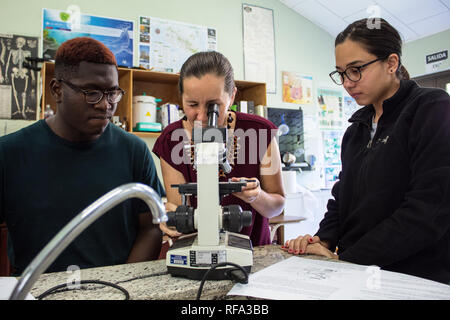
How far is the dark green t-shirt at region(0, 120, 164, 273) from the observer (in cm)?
101

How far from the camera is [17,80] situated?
263cm

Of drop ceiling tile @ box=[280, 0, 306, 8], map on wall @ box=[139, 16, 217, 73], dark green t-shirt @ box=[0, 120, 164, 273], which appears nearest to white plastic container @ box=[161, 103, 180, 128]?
map on wall @ box=[139, 16, 217, 73]

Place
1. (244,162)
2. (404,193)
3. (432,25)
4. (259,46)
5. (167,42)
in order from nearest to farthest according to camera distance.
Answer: (404,193) → (244,162) → (167,42) → (432,25) → (259,46)

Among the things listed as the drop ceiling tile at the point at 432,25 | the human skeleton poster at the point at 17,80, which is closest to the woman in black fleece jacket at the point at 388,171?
the human skeleton poster at the point at 17,80

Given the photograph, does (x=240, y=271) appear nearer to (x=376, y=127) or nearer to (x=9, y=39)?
(x=376, y=127)

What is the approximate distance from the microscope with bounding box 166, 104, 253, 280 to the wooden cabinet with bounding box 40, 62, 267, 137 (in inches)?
83.7

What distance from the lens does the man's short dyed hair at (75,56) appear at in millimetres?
1020

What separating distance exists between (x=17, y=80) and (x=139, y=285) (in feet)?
8.55

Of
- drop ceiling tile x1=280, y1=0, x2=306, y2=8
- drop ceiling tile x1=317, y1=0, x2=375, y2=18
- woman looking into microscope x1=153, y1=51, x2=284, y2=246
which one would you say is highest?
drop ceiling tile x1=280, y1=0, x2=306, y2=8

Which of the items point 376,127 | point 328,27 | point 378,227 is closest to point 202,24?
point 328,27

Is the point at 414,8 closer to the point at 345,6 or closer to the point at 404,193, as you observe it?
the point at 345,6

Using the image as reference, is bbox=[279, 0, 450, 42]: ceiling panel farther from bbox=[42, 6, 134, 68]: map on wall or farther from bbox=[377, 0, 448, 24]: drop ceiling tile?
bbox=[42, 6, 134, 68]: map on wall

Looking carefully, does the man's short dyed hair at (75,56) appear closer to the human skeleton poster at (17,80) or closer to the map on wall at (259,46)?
the human skeleton poster at (17,80)

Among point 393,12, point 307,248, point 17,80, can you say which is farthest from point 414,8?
point 17,80
